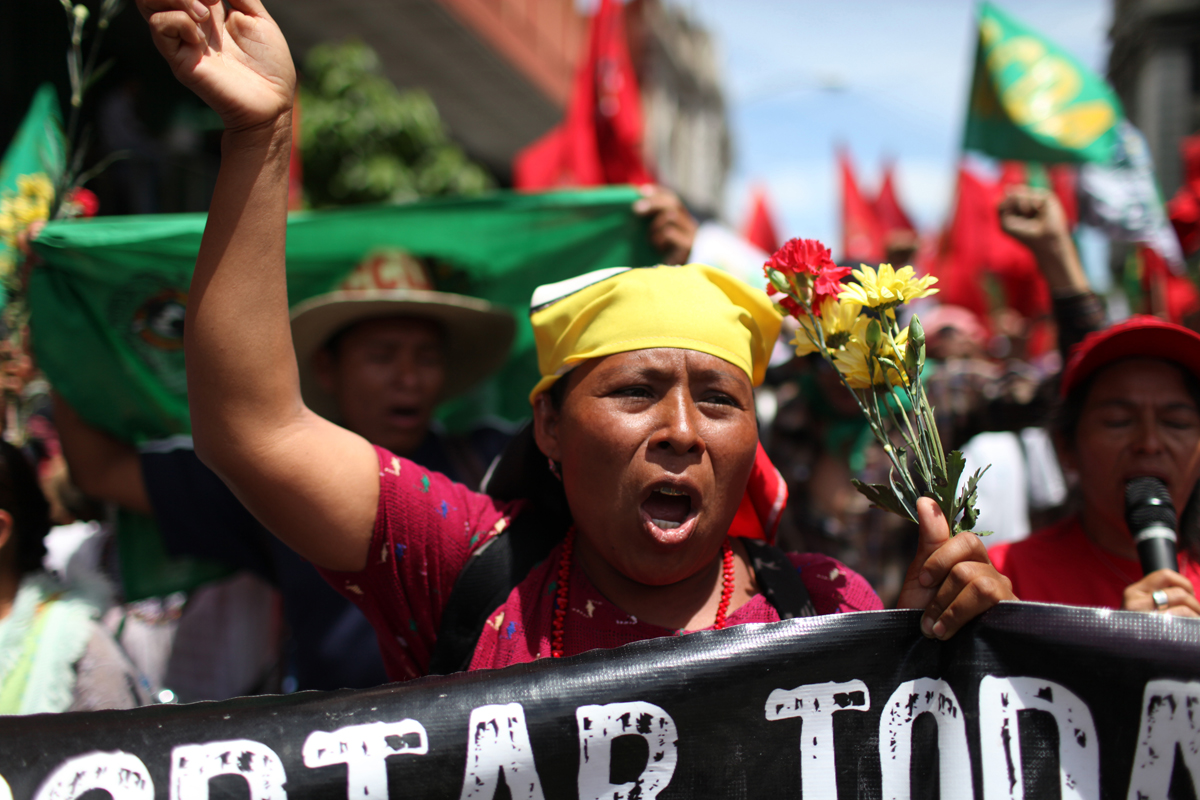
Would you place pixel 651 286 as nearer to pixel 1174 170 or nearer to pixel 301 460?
pixel 301 460

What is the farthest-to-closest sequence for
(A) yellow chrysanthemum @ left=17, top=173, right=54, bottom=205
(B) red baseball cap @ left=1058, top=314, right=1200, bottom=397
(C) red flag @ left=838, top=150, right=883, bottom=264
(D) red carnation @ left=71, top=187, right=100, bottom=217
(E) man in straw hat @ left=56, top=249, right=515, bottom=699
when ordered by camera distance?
1. (C) red flag @ left=838, top=150, right=883, bottom=264
2. (D) red carnation @ left=71, top=187, right=100, bottom=217
3. (A) yellow chrysanthemum @ left=17, top=173, right=54, bottom=205
4. (E) man in straw hat @ left=56, top=249, right=515, bottom=699
5. (B) red baseball cap @ left=1058, top=314, right=1200, bottom=397

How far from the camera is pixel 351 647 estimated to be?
2.34 metres

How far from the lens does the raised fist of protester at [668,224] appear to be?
8.89ft

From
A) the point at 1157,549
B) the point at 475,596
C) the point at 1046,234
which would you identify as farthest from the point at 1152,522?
the point at 475,596

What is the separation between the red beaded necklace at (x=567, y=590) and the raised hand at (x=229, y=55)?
865 mm

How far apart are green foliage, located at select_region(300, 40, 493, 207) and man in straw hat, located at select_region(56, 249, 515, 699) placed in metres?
5.58

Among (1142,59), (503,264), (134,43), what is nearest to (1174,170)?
(1142,59)

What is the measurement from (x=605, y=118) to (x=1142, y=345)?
3.09 meters

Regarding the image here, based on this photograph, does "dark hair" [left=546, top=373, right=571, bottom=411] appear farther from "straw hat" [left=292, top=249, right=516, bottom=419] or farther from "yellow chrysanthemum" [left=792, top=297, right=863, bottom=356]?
"straw hat" [left=292, top=249, right=516, bottom=419]

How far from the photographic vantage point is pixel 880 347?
1.50m

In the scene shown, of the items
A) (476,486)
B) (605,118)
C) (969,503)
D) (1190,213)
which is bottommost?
(969,503)

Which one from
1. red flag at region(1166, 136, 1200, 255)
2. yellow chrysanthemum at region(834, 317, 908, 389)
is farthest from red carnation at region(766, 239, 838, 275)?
red flag at region(1166, 136, 1200, 255)

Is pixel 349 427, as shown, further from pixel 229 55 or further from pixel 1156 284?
pixel 1156 284

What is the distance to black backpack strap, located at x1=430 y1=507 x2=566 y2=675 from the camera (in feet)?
5.12
